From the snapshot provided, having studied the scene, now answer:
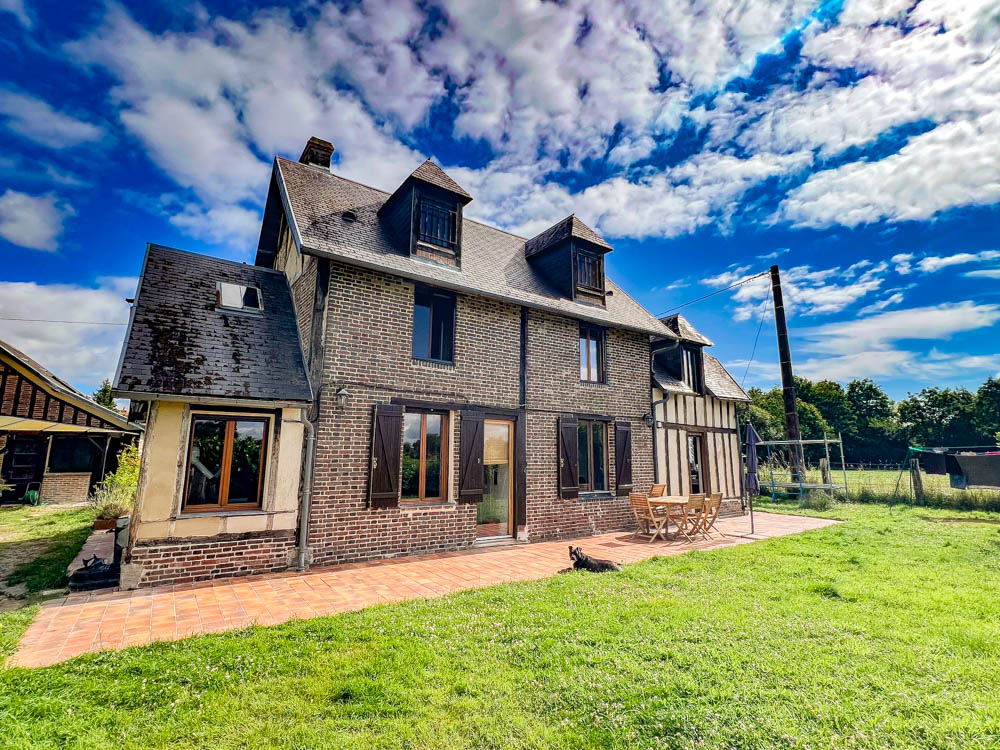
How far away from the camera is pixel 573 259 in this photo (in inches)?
430

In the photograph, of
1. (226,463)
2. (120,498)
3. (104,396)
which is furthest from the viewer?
(104,396)

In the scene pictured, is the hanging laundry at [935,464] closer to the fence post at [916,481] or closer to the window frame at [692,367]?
the fence post at [916,481]

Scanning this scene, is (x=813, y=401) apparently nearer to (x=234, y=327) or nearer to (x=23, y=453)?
(x=234, y=327)

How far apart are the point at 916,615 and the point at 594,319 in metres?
7.17

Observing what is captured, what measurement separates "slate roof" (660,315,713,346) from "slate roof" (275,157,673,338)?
933mm

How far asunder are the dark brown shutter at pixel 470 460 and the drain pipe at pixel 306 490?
2.55 m

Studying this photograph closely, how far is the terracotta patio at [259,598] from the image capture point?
4031 millimetres

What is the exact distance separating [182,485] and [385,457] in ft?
8.84

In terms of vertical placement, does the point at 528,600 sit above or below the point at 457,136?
below

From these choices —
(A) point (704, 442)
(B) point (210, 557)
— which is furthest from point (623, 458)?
(B) point (210, 557)

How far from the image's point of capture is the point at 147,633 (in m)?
4.10

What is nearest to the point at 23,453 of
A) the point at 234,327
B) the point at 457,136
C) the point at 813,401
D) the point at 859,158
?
the point at 234,327

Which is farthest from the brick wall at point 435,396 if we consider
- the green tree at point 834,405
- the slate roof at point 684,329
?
the green tree at point 834,405

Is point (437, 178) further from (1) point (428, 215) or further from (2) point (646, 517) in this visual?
(2) point (646, 517)
